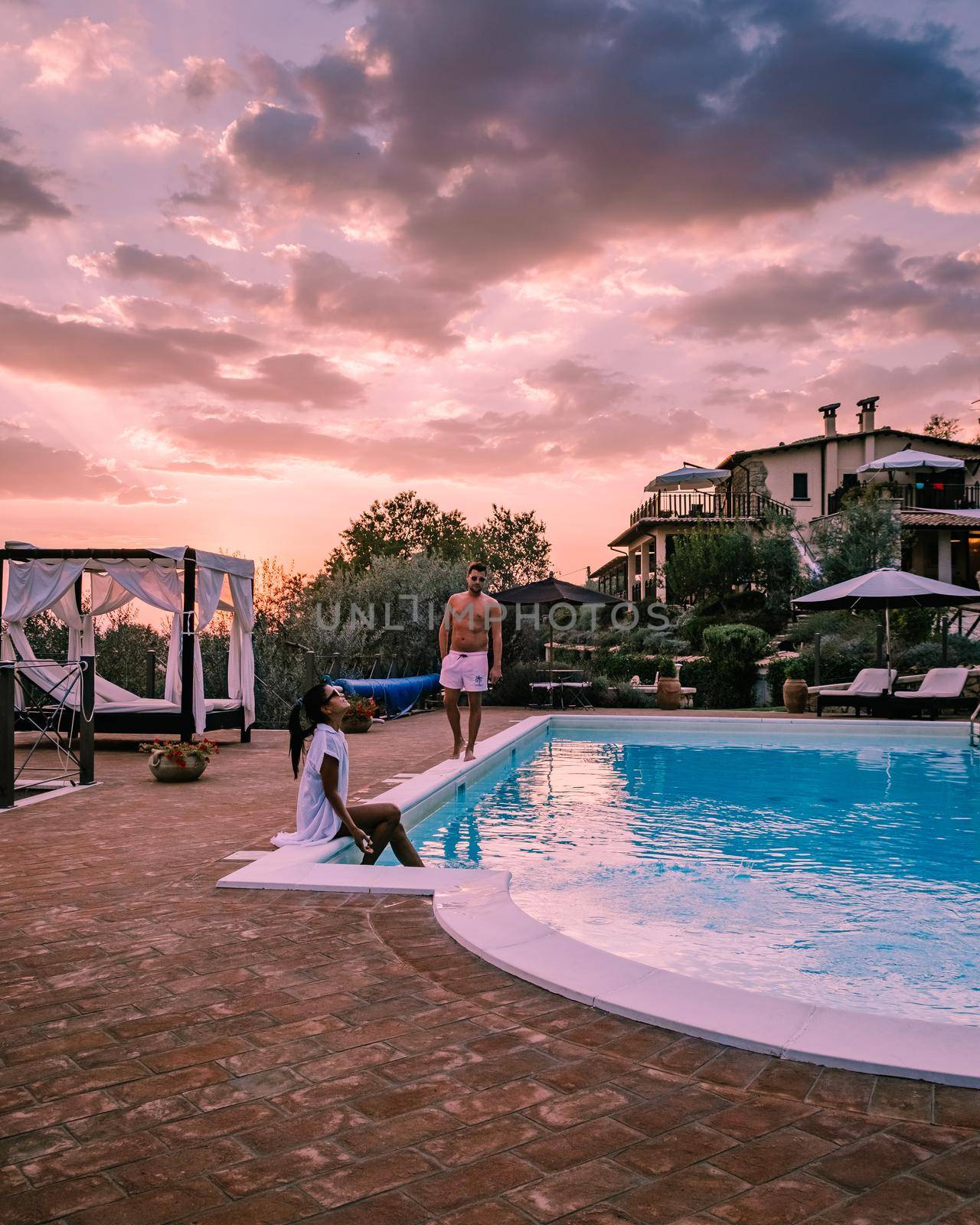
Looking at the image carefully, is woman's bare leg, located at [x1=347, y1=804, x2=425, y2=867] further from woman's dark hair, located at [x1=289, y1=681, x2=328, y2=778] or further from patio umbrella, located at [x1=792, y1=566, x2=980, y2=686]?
patio umbrella, located at [x1=792, y1=566, x2=980, y2=686]

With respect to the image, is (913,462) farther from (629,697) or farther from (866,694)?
(866,694)

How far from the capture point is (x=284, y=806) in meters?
7.04

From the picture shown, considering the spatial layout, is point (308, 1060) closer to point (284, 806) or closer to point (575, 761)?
point (284, 806)

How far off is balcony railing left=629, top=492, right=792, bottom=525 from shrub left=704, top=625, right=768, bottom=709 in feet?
56.8

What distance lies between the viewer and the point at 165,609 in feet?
38.9

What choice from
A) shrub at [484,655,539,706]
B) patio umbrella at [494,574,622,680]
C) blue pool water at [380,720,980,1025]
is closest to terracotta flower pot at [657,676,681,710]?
patio umbrella at [494,574,622,680]

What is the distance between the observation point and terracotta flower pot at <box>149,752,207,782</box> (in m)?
8.38

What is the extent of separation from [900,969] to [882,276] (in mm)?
15994

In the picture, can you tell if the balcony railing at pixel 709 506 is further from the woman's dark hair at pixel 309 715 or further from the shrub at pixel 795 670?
the woman's dark hair at pixel 309 715

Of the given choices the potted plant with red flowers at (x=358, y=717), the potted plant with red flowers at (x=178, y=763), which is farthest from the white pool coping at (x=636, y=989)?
the potted plant with red flowers at (x=358, y=717)

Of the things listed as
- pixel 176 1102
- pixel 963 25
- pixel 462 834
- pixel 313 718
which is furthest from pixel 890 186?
pixel 176 1102

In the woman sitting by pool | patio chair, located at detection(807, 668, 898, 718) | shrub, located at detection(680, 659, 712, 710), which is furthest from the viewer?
shrub, located at detection(680, 659, 712, 710)

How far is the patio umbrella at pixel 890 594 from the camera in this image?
15773 millimetres

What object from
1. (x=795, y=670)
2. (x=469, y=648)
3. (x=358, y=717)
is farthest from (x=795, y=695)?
(x=469, y=648)
